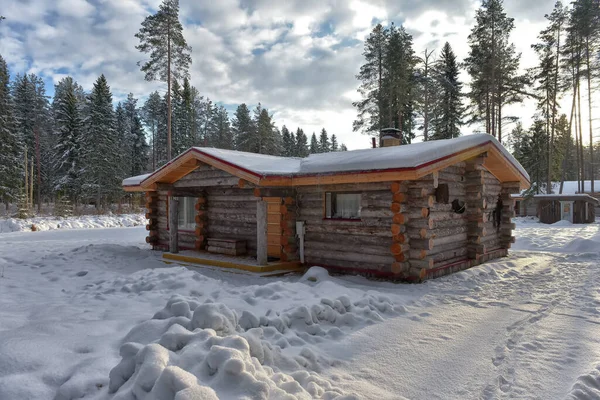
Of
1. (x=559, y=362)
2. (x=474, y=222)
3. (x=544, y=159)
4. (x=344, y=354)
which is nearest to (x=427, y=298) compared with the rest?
(x=559, y=362)

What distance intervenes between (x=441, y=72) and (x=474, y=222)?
2564cm

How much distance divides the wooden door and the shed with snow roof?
21.4 metres

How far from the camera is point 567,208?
2656cm

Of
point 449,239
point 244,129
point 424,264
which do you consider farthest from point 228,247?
point 244,129

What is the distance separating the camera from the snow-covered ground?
2885 millimetres

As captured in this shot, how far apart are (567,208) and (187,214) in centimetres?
2699

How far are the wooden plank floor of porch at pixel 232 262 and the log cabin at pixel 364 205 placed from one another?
273 mm

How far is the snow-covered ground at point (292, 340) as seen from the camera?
2.88m

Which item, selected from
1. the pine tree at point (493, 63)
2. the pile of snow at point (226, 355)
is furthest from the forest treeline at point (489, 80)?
the pile of snow at point (226, 355)

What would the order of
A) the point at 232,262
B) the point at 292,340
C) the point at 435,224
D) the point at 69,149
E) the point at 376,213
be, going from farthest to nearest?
the point at 69,149 < the point at 232,262 < the point at 435,224 < the point at 376,213 < the point at 292,340

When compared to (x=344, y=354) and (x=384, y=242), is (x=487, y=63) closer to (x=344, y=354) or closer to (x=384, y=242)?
(x=384, y=242)

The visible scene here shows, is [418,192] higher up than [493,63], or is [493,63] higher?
[493,63]

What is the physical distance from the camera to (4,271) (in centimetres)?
877

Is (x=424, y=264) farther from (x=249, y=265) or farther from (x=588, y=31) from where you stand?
(x=588, y=31)
